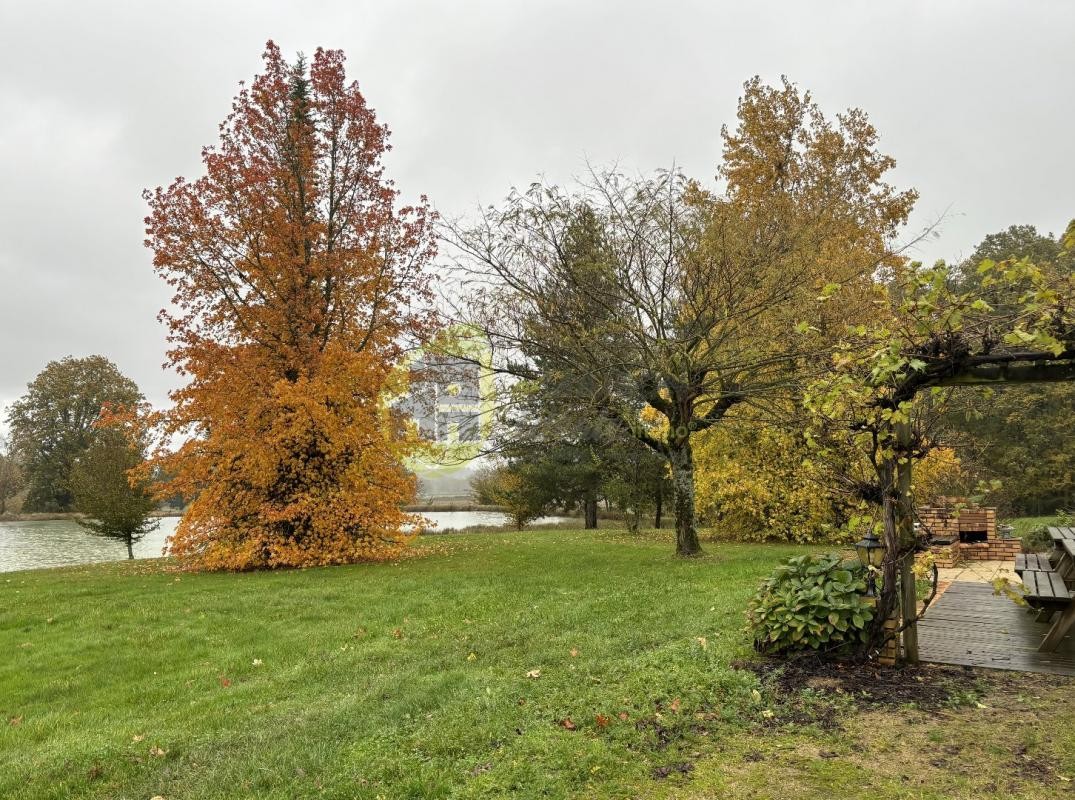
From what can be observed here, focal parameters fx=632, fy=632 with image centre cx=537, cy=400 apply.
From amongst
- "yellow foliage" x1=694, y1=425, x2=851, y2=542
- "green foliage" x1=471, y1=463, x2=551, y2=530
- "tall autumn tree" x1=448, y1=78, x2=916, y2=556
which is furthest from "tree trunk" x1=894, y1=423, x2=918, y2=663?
"green foliage" x1=471, y1=463, x2=551, y2=530

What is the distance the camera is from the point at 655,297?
10547mm

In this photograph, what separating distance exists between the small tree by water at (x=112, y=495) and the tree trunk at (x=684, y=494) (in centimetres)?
1551

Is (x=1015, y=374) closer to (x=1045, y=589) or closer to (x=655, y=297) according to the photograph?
(x=1045, y=589)

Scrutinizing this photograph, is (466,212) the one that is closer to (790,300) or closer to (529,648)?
(790,300)

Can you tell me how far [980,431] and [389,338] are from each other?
26.5m

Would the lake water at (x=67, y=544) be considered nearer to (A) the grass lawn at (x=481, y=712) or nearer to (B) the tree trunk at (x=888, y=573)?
(A) the grass lawn at (x=481, y=712)

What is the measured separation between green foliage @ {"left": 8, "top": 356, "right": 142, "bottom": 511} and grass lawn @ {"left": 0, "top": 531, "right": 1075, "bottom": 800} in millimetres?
35678

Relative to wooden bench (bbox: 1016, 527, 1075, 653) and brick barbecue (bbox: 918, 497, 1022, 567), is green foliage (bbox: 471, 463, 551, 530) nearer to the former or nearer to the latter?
brick barbecue (bbox: 918, 497, 1022, 567)

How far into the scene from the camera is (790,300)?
10117 mm

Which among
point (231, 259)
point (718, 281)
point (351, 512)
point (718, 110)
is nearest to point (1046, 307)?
point (718, 281)

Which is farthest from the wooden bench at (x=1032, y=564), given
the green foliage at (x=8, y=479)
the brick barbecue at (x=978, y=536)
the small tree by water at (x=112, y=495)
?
the green foliage at (x=8, y=479)

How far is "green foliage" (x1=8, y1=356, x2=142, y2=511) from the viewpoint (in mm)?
36938

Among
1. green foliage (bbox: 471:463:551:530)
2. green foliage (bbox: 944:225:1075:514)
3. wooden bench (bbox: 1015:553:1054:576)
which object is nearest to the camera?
wooden bench (bbox: 1015:553:1054:576)

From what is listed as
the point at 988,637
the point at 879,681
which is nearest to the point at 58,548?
the point at 879,681
